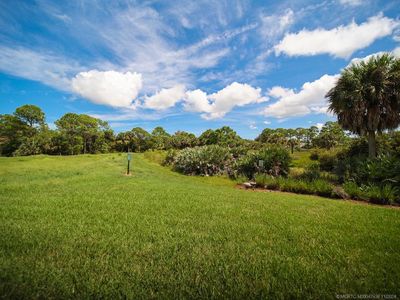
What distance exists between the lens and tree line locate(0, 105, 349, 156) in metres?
40.9

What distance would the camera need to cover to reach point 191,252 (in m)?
3.29

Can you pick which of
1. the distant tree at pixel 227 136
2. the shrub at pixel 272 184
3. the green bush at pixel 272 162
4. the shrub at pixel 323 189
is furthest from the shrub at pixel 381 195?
the distant tree at pixel 227 136

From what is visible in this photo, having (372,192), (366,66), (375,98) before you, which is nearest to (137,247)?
(372,192)

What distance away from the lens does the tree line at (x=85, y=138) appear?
Answer: 40875 millimetres

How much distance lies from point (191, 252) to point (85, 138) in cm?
5696

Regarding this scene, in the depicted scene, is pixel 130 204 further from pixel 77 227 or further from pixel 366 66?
pixel 366 66

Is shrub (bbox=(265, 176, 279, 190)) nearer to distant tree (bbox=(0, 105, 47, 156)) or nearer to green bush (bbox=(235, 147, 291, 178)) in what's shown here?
green bush (bbox=(235, 147, 291, 178))

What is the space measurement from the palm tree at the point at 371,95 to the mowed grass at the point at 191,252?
25.6 ft

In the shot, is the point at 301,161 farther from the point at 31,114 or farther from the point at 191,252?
the point at 31,114

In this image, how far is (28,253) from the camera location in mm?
3068

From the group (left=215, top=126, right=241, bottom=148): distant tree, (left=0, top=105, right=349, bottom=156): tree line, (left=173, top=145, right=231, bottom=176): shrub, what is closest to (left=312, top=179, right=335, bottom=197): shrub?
(left=173, top=145, right=231, bottom=176): shrub

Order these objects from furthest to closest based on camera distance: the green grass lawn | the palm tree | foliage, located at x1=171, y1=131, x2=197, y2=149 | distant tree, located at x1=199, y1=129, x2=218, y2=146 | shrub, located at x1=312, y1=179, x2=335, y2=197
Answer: foliage, located at x1=171, y1=131, x2=197, y2=149, distant tree, located at x1=199, y1=129, x2=218, y2=146, the green grass lawn, the palm tree, shrub, located at x1=312, y1=179, x2=335, y2=197

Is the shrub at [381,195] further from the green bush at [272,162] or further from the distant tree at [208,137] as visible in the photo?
the distant tree at [208,137]

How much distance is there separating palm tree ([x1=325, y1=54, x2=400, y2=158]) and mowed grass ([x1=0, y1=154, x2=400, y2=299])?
25.6 feet
